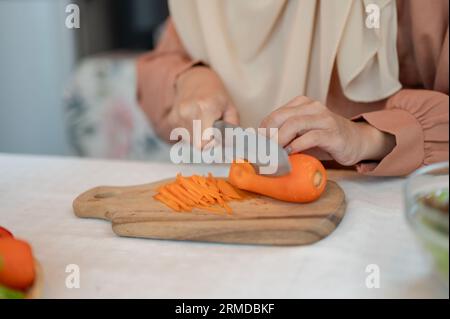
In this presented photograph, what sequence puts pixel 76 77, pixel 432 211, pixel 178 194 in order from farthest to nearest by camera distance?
1. pixel 76 77
2. pixel 178 194
3. pixel 432 211

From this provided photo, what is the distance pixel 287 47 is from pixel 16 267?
56 cm

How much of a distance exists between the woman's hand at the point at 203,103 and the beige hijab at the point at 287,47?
53mm

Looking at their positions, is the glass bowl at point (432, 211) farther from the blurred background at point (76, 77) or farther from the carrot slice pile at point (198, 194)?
the blurred background at point (76, 77)

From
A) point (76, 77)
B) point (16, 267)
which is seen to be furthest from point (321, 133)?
point (76, 77)

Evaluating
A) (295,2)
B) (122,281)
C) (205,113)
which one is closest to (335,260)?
(122,281)

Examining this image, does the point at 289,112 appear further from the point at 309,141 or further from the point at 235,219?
the point at 235,219

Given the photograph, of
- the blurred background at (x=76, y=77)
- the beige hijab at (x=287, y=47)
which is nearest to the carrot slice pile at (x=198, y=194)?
the beige hijab at (x=287, y=47)

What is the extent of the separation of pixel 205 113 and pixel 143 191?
158mm

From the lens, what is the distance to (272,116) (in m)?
0.74

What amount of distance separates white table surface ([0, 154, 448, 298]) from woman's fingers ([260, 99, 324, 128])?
12cm

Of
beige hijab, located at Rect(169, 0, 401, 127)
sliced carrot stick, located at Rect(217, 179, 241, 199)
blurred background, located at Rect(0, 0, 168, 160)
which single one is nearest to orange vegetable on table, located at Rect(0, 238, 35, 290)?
sliced carrot stick, located at Rect(217, 179, 241, 199)

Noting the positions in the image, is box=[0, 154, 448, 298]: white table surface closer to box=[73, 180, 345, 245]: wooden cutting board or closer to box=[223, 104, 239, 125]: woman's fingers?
box=[73, 180, 345, 245]: wooden cutting board

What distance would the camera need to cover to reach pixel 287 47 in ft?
3.01
